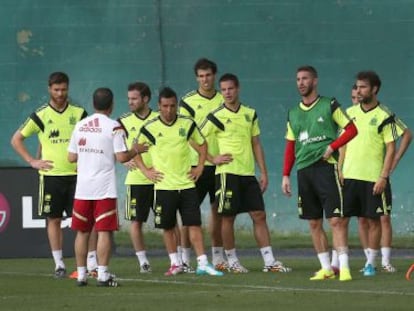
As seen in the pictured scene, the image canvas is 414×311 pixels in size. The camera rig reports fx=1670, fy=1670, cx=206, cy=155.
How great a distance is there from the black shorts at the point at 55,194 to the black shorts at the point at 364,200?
10.3 feet

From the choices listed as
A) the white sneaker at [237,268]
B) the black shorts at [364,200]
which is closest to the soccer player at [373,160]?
the black shorts at [364,200]

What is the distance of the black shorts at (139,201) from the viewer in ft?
66.0

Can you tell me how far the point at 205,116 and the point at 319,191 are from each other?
252 cm

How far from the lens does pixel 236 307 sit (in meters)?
14.8

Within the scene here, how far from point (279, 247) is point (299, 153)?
5.97 m

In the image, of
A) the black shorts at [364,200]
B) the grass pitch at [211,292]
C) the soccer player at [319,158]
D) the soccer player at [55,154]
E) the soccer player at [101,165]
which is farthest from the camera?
the soccer player at [55,154]

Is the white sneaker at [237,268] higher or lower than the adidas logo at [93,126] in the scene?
lower

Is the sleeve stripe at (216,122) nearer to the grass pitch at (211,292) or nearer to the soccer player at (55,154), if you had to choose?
the soccer player at (55,154)

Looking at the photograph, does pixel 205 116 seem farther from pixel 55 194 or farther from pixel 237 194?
pixel 55 194

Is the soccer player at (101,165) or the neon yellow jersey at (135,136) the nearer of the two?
the soccer player at (101,165)

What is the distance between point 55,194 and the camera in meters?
19.2

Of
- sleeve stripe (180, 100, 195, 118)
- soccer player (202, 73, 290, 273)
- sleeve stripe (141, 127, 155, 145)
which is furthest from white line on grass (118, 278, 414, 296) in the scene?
sleeve stripe (180, 100, 195, 118)

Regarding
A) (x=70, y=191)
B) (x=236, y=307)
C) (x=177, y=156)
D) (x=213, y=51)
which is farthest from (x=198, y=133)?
(x=213, y=51)

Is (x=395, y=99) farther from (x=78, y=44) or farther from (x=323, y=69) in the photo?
(x=78, y=44)
